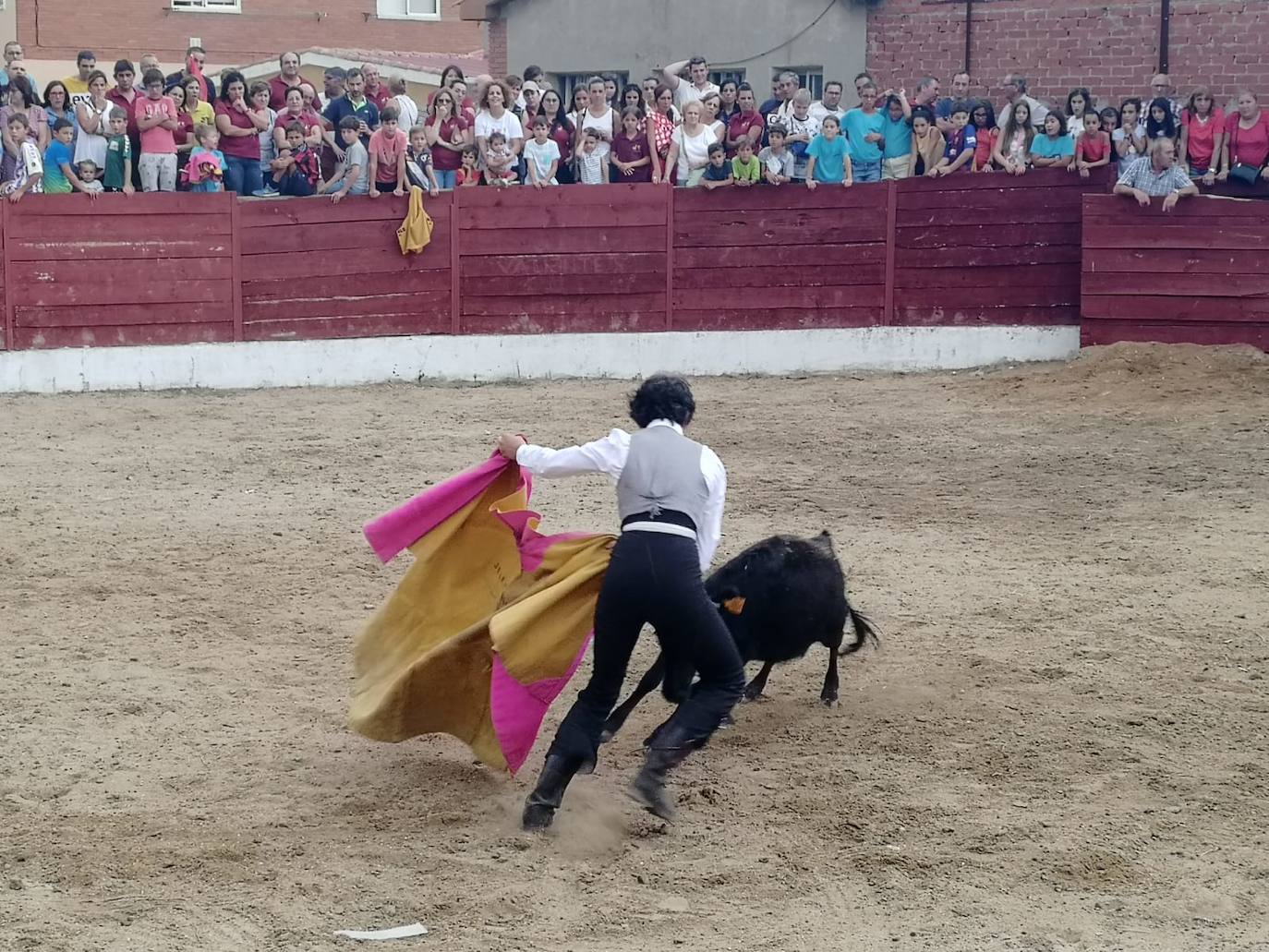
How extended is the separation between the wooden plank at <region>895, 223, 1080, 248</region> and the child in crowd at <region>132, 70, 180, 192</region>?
5.63 metres

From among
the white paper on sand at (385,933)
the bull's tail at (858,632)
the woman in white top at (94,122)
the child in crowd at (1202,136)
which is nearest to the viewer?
the white paper on sand at (385,933)

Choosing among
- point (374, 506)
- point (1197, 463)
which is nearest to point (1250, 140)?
point (1197, 463)

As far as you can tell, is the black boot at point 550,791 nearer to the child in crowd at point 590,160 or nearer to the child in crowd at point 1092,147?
the child in crowd at point 590,160

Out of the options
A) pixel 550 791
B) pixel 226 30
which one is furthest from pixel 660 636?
pixel 226 30

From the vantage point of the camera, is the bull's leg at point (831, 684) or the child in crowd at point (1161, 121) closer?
the bull's leg at point (831, 684)

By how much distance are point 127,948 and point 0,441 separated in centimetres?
A: 691

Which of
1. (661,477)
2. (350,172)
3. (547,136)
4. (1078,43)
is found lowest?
(661,477)

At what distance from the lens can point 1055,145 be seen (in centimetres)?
1273

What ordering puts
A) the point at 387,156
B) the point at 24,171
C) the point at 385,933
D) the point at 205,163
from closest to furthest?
the point at 385,933, the point at 24,171, the point at 205,163, the point at 387,156

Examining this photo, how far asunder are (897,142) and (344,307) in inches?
Result: 179

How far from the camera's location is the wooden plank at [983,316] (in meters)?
13.0

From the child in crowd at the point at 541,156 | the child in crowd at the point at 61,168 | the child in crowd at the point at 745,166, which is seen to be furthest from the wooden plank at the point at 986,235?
the child in crowd at the point at 61,168

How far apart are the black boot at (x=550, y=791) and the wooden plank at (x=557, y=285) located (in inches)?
359

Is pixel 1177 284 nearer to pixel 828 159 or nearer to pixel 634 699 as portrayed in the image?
pixel 828 159
